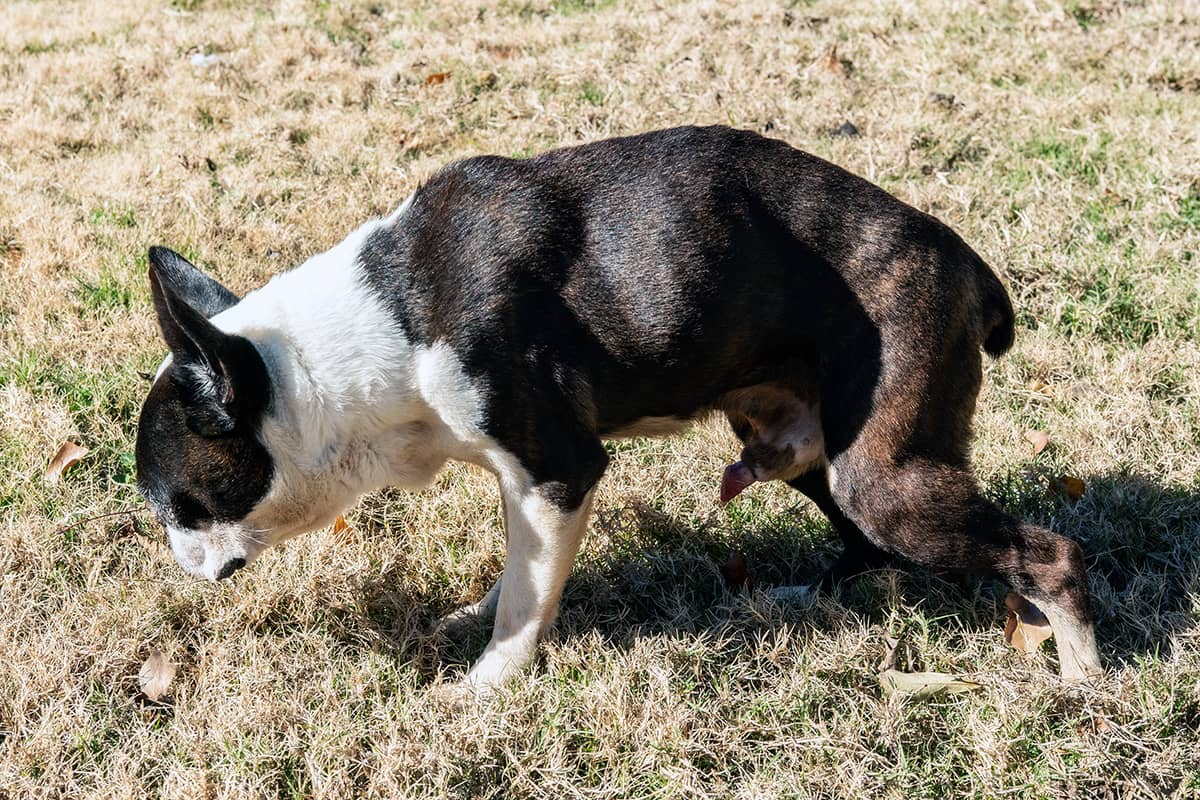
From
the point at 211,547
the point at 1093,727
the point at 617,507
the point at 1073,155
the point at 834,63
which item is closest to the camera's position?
the point at 1093,727

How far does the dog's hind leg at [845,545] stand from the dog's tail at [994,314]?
719 mm

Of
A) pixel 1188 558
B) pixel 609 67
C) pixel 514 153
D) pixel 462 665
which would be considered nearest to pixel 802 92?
pixel 609 67

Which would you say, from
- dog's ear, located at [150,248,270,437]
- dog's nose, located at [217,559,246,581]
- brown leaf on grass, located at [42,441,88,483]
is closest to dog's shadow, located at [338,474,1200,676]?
dog's nose, located at [217,559,246,581]

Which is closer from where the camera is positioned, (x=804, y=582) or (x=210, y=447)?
(x=210, y=447)

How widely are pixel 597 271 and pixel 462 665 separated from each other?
1.38m

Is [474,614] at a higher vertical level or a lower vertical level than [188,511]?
lower

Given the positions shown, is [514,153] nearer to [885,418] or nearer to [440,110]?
[440,110]

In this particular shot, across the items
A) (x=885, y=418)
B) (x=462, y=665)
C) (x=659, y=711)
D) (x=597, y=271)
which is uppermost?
(x=597, y=271)

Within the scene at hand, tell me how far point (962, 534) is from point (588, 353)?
1191 millimetres

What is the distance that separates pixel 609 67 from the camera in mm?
7797

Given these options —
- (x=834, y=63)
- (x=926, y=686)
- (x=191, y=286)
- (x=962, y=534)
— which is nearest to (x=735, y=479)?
(x=962, y=534)

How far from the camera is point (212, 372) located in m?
3.12

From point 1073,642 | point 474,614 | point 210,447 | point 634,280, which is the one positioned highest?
point 634,280

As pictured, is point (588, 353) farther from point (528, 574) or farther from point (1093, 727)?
point (1093, 727)
